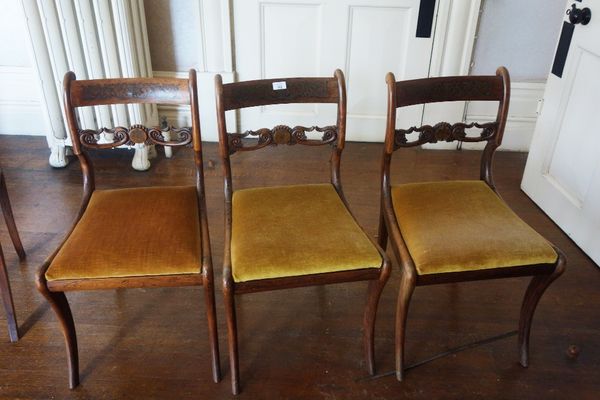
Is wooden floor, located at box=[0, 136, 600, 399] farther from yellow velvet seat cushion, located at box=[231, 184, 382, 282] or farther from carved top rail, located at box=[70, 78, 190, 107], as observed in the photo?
carved top rail, located at box=[70, 78, 190, 107]

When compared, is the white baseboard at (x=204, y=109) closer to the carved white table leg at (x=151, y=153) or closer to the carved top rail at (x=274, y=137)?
the carved white table leg at (x=151, y=153)

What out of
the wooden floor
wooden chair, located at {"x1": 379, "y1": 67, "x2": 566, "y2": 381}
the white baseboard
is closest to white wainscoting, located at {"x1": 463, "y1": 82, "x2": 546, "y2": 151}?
the wooden floor

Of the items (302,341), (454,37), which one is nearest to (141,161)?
(302,341)

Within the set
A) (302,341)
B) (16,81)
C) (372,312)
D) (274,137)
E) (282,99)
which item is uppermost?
(282,99)

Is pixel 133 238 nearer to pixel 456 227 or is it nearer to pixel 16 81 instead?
pixel 456 227

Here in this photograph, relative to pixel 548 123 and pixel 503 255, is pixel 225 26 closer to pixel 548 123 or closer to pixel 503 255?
pixel 548 123

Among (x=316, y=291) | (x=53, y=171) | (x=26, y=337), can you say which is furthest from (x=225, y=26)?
(x=26, y=337)

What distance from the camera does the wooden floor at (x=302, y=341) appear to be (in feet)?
4.90

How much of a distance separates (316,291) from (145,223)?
71 centimetres

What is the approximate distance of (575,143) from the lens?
2.12 m

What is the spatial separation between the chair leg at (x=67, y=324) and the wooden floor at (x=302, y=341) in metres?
0.05

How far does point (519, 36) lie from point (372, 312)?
6.35ft

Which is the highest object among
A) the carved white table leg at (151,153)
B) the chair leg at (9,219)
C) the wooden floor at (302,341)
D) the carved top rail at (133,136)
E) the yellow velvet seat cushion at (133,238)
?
the carved top rail at (133,136)

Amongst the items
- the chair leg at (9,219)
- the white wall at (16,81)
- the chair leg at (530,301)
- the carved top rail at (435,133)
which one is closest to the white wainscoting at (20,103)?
the white wall at (16,81)
